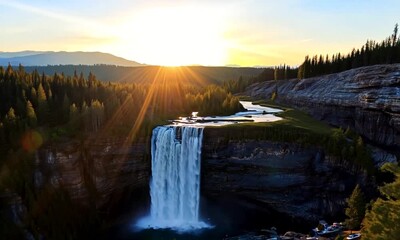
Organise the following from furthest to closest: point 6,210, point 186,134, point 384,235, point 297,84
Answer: point 297,84
point 186,134
point 6,210
point 384,235

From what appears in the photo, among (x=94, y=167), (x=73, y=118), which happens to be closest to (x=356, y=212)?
(x=94, y=167)

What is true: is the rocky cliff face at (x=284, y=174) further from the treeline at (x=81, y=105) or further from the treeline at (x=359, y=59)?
the treeline at (x=359, y=59)

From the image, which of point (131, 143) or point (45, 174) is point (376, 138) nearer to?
point (131, 143)

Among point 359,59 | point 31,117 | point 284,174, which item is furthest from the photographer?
point 359,59

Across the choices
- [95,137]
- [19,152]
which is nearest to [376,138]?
[95,137]

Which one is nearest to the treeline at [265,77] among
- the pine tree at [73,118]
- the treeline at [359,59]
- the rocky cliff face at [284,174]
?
the treeline at [359,59]

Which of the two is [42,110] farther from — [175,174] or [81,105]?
[175,174]
